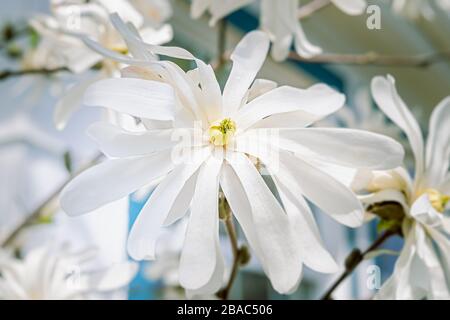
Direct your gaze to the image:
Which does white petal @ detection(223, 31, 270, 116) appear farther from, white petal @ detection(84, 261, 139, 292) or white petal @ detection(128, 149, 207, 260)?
white petal @ detection(84, 261, 139, 292)

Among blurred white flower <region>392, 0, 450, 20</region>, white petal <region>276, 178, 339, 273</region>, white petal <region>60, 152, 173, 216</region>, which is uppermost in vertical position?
white petal <region>60, 152, 173, 216</region>

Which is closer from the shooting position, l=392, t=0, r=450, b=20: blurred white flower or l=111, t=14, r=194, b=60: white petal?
l=111, t=14, r=194, b=60: white petal

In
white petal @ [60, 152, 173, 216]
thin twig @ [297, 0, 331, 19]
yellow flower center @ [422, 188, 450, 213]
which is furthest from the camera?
thin twig @ [297, 0, 331, 19]

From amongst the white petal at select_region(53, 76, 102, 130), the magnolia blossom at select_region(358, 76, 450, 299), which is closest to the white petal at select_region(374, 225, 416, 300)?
the magnolia blossom at select_region(358, 76, 450, 299)

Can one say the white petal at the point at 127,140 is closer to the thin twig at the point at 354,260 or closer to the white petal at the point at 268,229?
the white petal at the point at 268,229

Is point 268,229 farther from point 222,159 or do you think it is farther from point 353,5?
point 353,5

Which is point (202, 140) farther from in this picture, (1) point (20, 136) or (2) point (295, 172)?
(1) point (20, 136)
